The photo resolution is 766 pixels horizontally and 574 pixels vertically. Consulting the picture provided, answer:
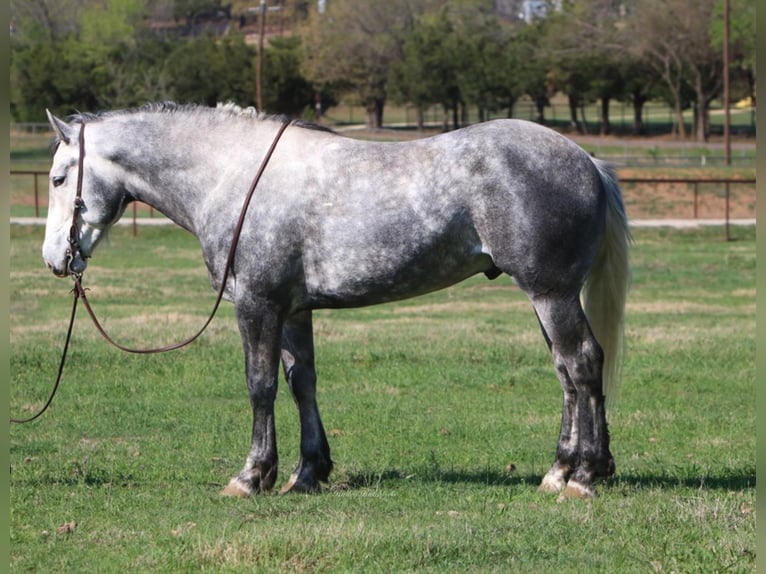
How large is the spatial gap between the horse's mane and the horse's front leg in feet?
3.87

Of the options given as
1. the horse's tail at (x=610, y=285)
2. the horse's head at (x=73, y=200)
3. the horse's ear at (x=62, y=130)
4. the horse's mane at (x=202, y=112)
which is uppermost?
the horse's mane at (x=202, y=112)

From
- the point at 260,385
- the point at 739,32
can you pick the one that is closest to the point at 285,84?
the point at 739,32

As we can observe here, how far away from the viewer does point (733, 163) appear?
5272 cm

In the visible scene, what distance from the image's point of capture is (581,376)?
23.7 feet

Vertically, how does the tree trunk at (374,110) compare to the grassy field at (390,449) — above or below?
above

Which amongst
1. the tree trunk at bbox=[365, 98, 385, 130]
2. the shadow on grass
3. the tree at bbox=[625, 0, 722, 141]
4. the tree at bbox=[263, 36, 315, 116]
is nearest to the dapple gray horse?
the shadow on grass

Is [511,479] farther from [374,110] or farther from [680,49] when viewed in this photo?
[374,110]

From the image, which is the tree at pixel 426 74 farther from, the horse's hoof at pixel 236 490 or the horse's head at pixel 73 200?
the horse's hoof at pixel 236 490

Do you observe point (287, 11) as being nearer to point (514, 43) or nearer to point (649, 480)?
point (514, 43)

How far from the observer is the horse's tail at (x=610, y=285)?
742 cm

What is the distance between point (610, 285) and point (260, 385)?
7.19ft

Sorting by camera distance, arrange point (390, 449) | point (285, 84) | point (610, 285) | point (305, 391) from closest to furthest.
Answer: point (610, 285)
point (305, 391)
point (390, 449)
point (285, 84)

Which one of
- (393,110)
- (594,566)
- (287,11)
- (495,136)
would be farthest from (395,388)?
(287,11)

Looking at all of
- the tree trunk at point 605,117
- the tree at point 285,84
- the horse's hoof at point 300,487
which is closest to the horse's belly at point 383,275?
the horse's hoof at point 300,487
